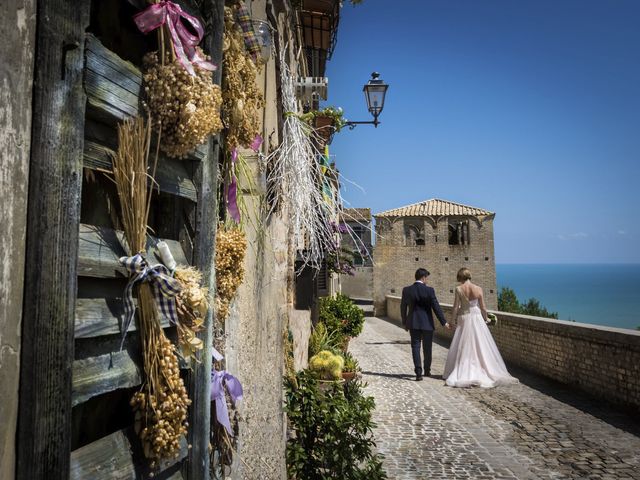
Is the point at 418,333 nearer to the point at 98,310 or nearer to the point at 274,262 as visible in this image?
the point at 274,262

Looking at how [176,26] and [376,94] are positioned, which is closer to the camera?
[176,26]

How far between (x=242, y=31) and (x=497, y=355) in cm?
730

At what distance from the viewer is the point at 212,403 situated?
2.19m

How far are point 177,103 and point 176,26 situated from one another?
0.27 meters

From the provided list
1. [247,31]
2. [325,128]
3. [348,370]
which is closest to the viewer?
[247,31]

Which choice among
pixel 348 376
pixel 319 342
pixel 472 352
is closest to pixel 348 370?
pixel 348 376

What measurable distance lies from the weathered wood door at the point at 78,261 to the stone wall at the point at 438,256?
3044 centimetres

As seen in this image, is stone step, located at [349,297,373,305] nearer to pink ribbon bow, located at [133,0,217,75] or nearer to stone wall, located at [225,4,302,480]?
stone wall, located at [225,4,302,480]

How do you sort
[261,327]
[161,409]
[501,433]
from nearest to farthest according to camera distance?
1. [161,409]
2. [261,327]
3. [501,433]

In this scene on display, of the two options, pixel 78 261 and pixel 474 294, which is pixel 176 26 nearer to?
pixel 78 261

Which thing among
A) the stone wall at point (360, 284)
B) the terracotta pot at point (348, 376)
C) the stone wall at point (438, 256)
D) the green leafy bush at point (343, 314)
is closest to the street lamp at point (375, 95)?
the green leafy bush at point (343, 314)

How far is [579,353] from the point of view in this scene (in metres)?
7.32

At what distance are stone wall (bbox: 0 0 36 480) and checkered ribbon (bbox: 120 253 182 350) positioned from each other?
0.35m

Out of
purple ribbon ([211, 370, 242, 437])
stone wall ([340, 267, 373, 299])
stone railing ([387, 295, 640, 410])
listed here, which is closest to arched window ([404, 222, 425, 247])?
stone wall ([340, 267, 373, 299])
